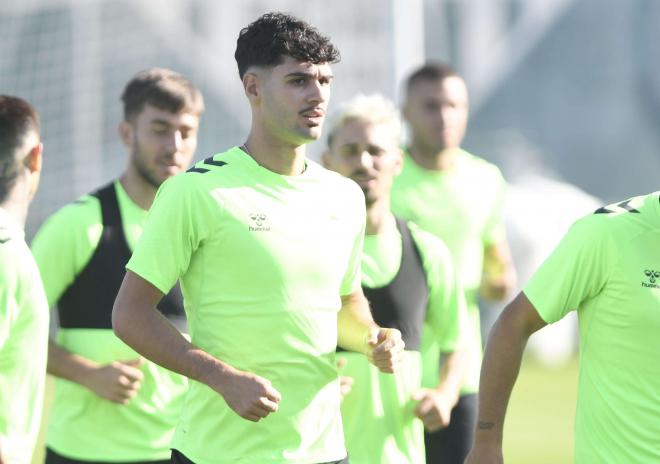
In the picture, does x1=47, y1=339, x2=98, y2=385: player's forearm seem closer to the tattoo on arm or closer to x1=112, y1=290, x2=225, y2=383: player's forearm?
x1=112, y1=290, x2=225, y2=383: player's forearm

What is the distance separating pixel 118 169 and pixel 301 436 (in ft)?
43.2

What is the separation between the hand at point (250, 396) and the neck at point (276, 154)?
79 centimetres

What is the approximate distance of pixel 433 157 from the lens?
7789 mm

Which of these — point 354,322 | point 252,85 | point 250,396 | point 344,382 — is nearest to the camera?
point 250,396

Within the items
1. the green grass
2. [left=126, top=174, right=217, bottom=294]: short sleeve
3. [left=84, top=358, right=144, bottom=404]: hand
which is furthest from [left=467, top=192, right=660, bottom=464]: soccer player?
the green grass

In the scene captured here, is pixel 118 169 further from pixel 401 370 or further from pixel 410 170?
pixel 401 370

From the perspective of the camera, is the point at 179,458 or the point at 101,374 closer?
the point at 179,458

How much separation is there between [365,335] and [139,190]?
1.74 metres

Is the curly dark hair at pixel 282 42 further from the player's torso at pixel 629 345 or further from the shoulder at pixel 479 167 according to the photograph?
the shoulder at pixel 479 167

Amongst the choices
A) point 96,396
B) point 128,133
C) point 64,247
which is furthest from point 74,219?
point 96,396

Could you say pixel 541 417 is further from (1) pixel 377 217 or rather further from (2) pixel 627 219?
(2) pixel 627 219

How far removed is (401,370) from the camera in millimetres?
5777

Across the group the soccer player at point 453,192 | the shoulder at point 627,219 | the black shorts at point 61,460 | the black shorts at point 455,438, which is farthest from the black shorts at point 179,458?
the soccer player at point 453,192

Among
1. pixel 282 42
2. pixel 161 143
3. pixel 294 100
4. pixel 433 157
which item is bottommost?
pixel 433 157
